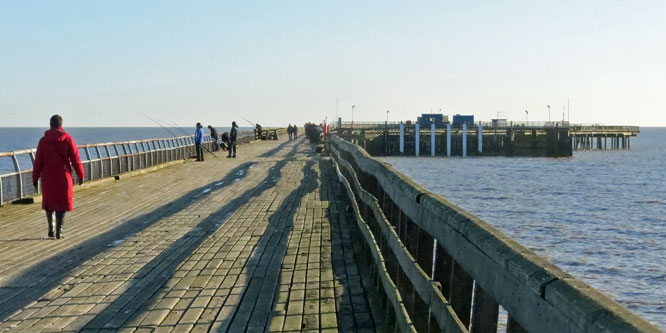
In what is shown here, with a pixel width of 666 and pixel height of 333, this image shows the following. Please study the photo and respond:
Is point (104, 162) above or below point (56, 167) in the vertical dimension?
below

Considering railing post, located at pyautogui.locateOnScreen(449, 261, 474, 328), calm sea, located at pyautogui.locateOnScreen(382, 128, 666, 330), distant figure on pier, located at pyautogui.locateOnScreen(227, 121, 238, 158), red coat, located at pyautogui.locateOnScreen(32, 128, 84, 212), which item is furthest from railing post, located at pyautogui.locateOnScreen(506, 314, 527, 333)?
distant figure on pier, located at pyautogui.locateOnScreen(227, 121, 238, 158)

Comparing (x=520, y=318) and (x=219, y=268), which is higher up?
(x=520, y=318)

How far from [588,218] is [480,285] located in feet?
102

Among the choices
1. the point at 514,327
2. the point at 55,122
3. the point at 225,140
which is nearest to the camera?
the point at 514,327

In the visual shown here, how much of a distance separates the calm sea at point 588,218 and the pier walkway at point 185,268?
8.13 meters

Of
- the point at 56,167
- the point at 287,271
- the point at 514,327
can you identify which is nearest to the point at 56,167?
the point at 56,167

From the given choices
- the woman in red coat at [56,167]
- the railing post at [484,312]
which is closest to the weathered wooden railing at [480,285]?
the railing post at [484,312]

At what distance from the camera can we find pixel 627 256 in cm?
2222

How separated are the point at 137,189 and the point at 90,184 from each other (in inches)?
57.7

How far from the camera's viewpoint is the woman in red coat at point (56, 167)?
404 inches

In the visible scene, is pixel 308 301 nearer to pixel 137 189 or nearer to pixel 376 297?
pixel 376 297

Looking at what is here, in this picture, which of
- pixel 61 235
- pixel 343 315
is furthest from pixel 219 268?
pixel 61 235

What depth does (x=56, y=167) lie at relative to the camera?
1028 cm

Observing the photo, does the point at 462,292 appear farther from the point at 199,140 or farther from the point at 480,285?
the point at 199,140
